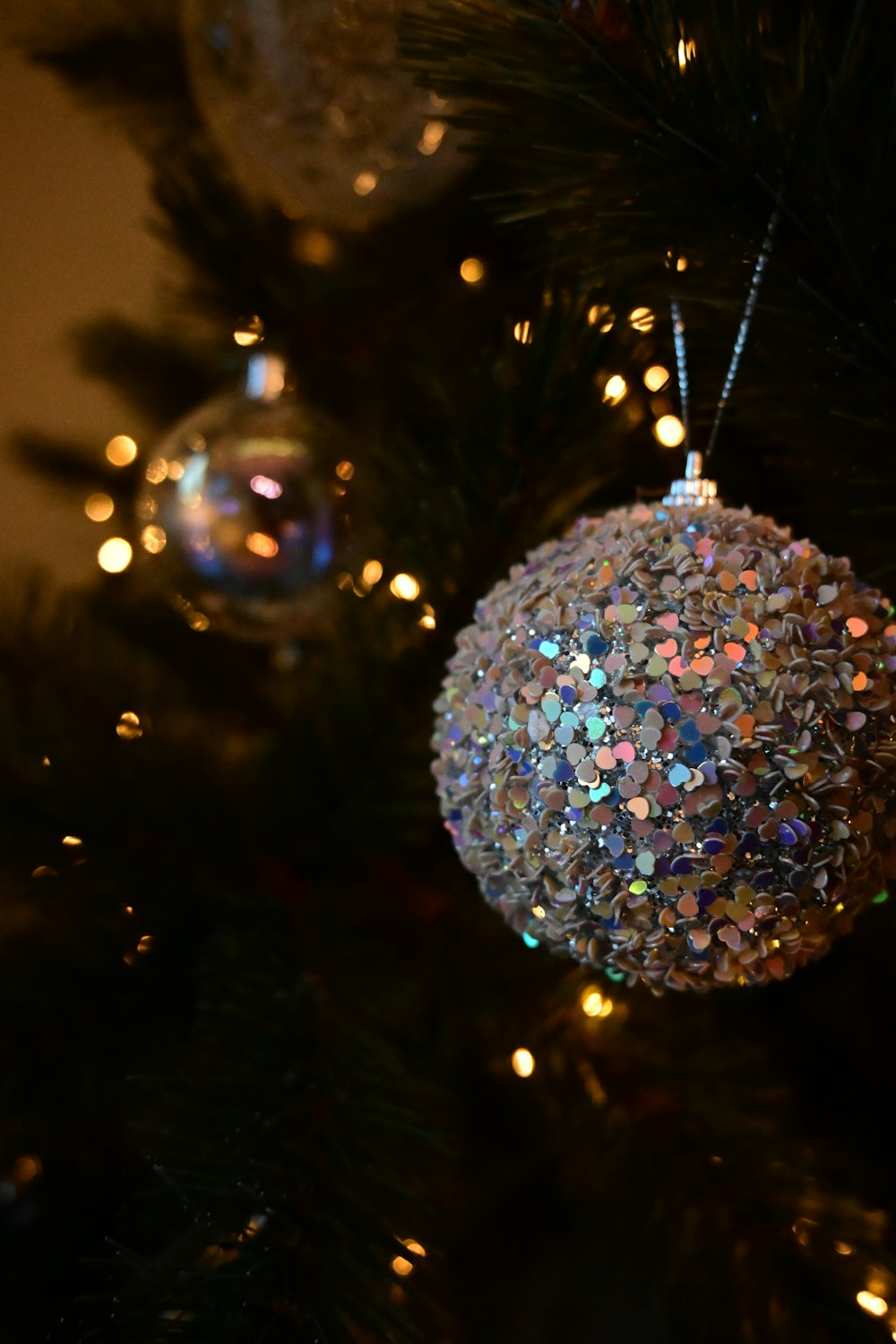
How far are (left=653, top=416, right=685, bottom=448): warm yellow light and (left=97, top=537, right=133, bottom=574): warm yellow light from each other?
542 millimetres

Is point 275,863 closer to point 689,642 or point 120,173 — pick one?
point 689,642

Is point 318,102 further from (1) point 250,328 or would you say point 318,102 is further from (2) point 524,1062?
(2) point 524,1062

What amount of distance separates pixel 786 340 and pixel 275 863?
1.28ft

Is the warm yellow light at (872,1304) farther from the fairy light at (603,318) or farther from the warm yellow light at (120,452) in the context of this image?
the warm yellow light at (120,452)

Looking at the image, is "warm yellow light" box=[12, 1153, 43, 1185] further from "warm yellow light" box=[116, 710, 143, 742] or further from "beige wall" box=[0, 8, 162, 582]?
"beige wall" box=[0, 8, 162, 582]

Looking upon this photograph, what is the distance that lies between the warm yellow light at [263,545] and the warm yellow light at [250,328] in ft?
0.50

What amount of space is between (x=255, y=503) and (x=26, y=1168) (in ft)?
1.41

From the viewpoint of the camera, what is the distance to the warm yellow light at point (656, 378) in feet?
1.48

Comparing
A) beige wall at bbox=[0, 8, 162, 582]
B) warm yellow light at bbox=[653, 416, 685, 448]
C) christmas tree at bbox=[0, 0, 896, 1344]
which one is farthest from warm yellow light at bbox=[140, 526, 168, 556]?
beige wall at bbox=[0, 8, 162, 582]

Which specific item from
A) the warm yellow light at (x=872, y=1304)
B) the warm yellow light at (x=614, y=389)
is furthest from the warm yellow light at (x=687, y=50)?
the warm yellow light at (x=872, y=1304)

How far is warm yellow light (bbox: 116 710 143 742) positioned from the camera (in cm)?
57

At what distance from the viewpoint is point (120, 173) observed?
A: 3.77 ft

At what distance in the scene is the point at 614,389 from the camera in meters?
0.40

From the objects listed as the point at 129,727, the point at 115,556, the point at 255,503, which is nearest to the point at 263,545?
the point at 255,503
